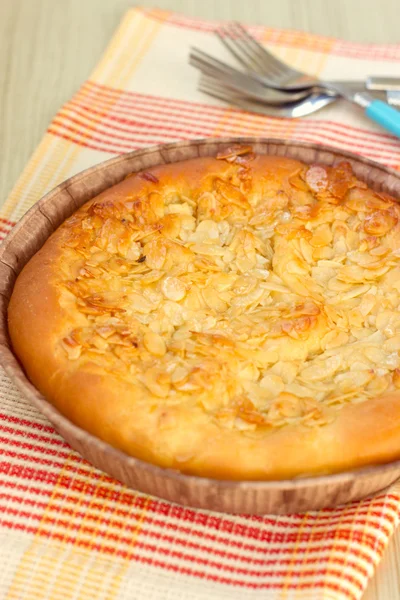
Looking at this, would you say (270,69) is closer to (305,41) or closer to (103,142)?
(305,41)

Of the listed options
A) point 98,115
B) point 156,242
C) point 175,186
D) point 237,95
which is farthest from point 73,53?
point 156,242

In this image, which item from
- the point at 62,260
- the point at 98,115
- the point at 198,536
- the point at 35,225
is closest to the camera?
the point at 198,536

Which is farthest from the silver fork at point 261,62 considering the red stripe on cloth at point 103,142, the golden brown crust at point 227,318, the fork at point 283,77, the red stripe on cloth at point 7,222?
the red stripe on cloth at point 7,222

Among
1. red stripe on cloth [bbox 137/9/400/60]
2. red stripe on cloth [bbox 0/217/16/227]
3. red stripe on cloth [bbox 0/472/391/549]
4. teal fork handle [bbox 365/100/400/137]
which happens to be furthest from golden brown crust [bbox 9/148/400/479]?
red stripe on cloth [bbox 137/9/400/60]

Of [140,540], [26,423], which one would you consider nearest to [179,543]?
[140,540]

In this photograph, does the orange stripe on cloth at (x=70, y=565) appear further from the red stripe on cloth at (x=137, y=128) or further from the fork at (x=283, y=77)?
the fork at (x=283, y=77)

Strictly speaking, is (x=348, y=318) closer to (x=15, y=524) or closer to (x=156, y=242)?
(x=156, y=242)

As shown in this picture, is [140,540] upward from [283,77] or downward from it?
downward
